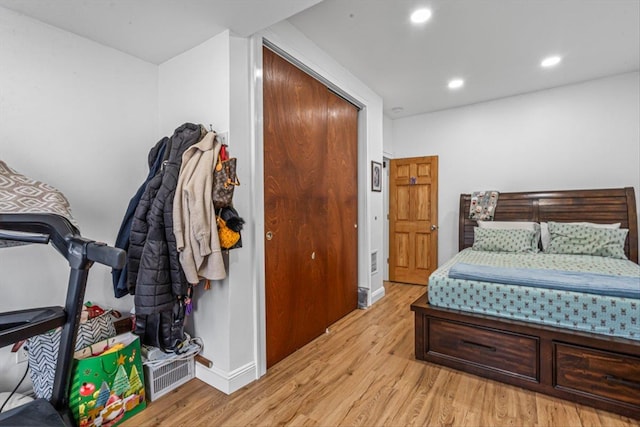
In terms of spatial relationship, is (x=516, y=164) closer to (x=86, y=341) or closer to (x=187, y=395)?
(x=187, y=395)

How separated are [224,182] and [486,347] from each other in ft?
6.78

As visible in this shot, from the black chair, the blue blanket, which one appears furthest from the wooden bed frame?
the black chair

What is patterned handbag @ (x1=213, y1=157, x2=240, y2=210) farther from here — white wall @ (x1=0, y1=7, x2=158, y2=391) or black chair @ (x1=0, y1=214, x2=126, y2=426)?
white wall @ (x1=0, y1=7, x2=158, y2=391)

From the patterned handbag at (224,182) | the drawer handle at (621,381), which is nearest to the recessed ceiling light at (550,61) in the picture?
the drawer handle at (621,381)

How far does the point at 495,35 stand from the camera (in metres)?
2.57

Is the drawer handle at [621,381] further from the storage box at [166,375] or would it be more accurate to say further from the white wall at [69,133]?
the white wall at [69,133]

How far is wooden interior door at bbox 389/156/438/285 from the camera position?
179 inches

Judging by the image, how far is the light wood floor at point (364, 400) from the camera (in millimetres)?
1707

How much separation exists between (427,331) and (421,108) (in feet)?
10.9

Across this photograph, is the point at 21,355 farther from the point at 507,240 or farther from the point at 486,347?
the point at 507,240

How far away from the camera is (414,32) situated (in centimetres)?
249

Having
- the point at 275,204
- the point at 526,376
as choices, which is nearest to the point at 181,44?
the point at 275,204

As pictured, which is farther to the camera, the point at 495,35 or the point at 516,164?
the point at 516,164

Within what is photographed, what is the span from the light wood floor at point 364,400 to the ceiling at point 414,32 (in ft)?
7.63
